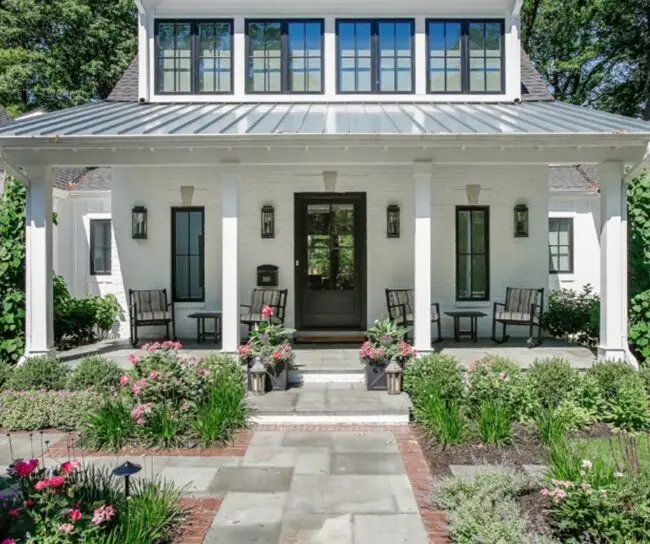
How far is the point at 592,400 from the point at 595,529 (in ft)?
9.52

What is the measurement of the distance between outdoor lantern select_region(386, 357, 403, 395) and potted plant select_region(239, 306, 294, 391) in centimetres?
131

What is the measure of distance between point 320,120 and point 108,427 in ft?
17.1

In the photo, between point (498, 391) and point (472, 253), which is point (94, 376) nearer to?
point (498, 391)

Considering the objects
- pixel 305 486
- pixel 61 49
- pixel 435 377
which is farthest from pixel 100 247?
pixel 61 49

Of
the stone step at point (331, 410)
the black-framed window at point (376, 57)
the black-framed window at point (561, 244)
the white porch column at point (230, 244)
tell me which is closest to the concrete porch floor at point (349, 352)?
the stone step at point (331, 410)

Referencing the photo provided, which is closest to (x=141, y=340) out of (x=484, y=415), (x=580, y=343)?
(x=484, y=415)

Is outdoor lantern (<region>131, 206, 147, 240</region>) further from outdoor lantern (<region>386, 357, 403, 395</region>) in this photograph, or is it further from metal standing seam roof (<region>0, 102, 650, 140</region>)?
outdoor lantern (<region>386, 357, 403, 395</region>)

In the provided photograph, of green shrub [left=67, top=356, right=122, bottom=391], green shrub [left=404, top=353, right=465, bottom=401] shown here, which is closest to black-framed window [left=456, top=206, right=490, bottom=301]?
green shrub [left=404, top=353, right=465, bottom=401]

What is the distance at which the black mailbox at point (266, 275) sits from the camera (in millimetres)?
9547

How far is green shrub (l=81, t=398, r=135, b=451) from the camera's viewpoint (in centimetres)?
504

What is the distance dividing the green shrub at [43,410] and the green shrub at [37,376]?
0.33 m

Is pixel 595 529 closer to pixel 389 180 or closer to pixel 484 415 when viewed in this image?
pixel 484 415

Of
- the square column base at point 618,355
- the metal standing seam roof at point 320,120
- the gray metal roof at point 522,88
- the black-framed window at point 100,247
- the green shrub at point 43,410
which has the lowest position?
the green shrub at point 43,410

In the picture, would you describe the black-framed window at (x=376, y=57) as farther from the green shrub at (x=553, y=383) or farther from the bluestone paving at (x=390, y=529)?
the bluestone paving at (x=390, y=529)
